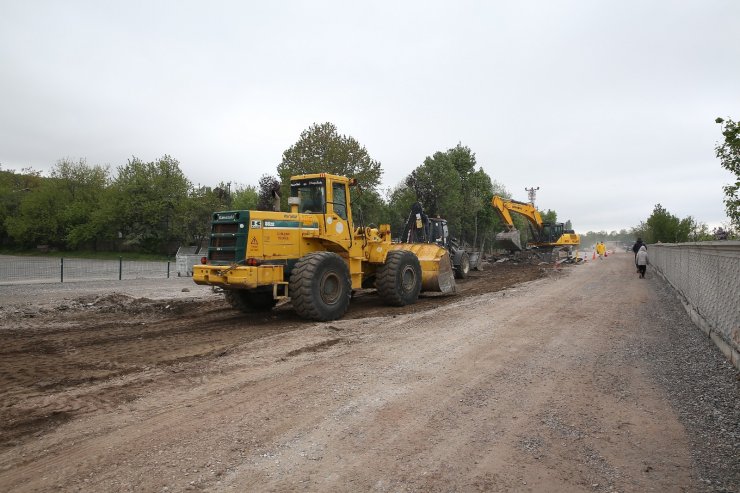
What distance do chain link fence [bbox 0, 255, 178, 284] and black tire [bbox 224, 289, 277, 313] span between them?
395 inches

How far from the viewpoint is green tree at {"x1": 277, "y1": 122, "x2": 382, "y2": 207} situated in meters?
30.4

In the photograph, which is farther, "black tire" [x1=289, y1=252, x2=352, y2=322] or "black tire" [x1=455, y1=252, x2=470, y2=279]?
"black tire" [x1=455, y1=252, x2=470, y2=279]

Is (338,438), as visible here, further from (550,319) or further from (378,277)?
(378,277)

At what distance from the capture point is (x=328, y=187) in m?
10.4

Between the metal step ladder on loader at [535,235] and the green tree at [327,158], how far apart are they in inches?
350

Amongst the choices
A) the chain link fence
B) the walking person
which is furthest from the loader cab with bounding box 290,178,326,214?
the walking person

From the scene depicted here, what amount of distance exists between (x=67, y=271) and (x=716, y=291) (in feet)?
63.9

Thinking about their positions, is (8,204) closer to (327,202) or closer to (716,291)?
(327,202)

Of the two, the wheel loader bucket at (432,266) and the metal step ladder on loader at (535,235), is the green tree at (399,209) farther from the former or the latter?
the wheel loader bucket at (432,266)

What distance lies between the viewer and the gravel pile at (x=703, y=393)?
3463mm

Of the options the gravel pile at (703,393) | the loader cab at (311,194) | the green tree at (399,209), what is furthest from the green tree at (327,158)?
the gravel pile at (703,393)

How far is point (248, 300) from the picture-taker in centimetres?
1077

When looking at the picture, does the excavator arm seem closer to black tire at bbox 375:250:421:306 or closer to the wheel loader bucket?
the wheel loader bucket

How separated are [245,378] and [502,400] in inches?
117
